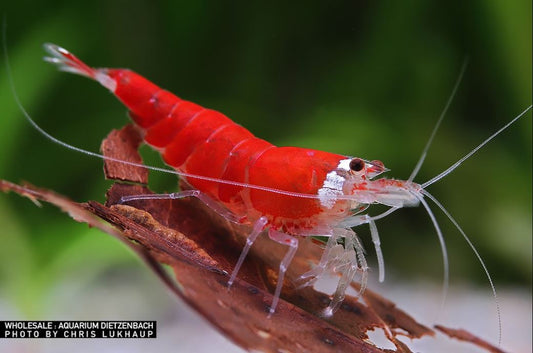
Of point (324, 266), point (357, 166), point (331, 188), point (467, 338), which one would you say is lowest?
point (467, 338)

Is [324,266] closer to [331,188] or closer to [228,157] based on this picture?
[331,188]

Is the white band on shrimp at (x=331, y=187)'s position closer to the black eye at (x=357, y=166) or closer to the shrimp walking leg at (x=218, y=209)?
the black eye at (x=357, y=166)

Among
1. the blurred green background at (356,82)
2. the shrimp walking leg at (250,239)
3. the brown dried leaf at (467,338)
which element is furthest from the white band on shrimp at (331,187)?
the blurred green background at (356,82)

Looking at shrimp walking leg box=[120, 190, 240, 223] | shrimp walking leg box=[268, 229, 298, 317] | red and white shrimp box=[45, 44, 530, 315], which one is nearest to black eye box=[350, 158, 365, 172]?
red and white shrimp box=[45, 44, 530, 315]

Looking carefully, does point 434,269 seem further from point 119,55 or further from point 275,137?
point 119,55

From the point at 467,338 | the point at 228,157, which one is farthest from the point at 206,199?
the point at 467,338
